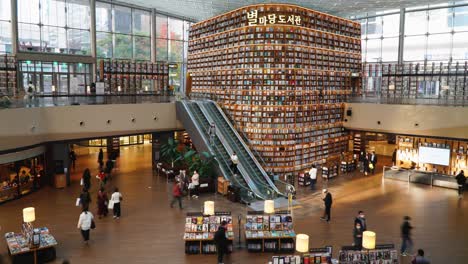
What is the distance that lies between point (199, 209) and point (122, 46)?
699 inches

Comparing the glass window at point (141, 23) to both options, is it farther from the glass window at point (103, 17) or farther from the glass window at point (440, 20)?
the glass window at point (440, 20)

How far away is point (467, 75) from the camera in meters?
23.2

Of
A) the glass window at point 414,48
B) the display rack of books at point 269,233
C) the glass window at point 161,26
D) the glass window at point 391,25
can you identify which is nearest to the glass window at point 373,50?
the glass window at point 391,25

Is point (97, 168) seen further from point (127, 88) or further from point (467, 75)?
point (467, 75)

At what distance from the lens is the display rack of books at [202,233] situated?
1020cm

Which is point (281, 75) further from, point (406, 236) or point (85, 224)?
point (85, 224)

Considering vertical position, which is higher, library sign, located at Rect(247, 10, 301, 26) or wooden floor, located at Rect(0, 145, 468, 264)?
library sign, located at Rect(247, 10, 301, 26)

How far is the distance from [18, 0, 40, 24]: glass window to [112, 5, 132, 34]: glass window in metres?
5.41

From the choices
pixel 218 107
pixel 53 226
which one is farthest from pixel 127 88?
pixel 53 226

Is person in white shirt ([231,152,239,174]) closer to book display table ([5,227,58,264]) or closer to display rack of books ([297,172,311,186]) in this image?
display rack of books ([297,172,311,186])

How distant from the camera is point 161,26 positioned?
1202 inches

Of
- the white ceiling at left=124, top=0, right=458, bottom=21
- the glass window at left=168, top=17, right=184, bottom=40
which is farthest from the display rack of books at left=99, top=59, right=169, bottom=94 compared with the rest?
the white ceiling at left=124, top=0, right=458, bottom=21

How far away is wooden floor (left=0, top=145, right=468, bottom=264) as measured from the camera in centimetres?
1024

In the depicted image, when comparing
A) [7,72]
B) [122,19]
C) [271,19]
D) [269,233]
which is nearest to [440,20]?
[271,19]
